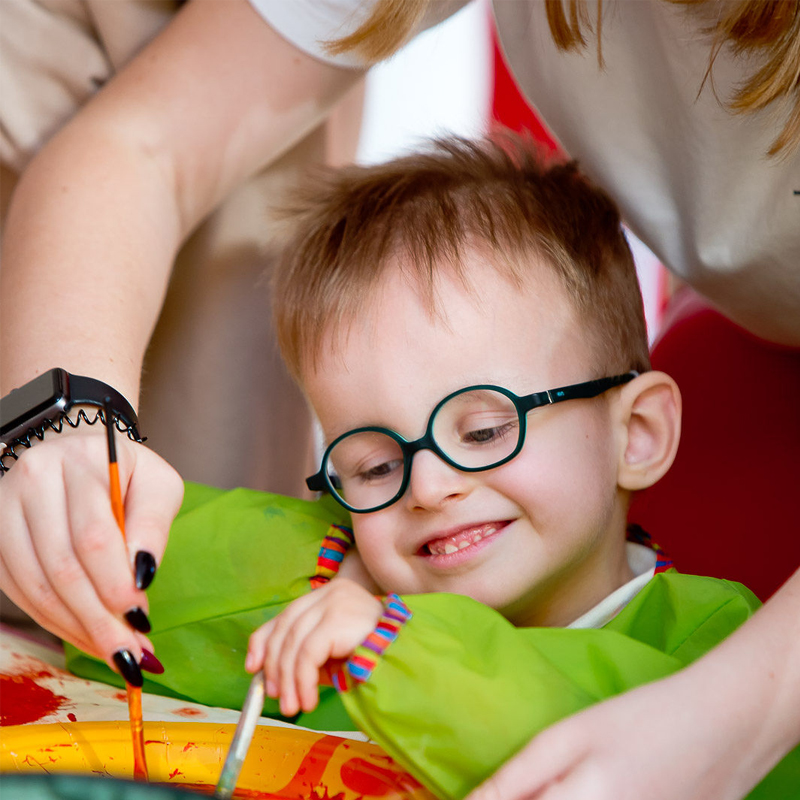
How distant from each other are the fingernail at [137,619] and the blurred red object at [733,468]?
2.25 ft

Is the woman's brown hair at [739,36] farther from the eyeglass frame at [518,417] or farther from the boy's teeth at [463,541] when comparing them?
the boy's teeth at [463,541]

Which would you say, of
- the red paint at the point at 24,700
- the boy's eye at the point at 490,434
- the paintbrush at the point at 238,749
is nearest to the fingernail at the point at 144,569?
the paintbrush at the point at 238,749

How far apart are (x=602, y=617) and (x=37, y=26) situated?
2.97 feet

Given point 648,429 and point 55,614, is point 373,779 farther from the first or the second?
point 648,429

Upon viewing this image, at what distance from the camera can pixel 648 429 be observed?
914mm

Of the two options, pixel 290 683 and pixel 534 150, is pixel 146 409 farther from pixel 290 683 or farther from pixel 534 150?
Result: pixel 290 683

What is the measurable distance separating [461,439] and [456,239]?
0.20 metres

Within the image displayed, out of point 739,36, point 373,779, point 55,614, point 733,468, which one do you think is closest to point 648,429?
point 733,468

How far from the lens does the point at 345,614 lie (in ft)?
1.77

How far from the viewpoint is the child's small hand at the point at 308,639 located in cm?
52

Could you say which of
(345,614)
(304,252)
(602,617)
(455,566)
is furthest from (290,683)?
(304,252)

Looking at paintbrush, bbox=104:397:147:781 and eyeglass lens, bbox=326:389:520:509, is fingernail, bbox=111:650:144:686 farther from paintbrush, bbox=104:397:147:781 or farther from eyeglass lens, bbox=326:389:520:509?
eyeglass lens, bbox=326:389:520:509

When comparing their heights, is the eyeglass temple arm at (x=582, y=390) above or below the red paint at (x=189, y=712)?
above

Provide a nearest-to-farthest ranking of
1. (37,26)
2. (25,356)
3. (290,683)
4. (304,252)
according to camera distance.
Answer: (290,683)
(25,356)
(304,252)
(37,26)
